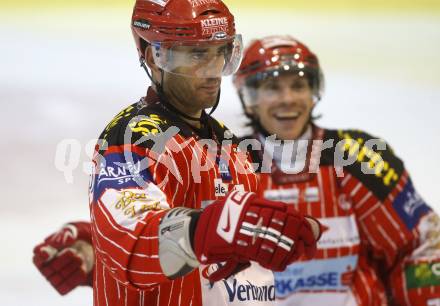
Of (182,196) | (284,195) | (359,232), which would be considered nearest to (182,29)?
(182,196)

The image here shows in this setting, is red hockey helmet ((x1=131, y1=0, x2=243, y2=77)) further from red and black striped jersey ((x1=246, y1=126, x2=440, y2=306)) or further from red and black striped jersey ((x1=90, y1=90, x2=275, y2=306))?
red and black striped jersey ((x1=246, y1=126, x2=440, y2=306))

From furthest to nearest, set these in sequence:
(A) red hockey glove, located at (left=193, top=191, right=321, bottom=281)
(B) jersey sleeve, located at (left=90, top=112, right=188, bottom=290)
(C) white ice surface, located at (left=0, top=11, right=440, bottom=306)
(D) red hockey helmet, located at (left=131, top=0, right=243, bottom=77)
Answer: (C) white ice surface, located at (left=0, top=11, right=440, bottom=306) < (D) red hockey helmet, located at (left=131, top=0, right=243, bottom=77) < (B) jersey sleeve, located at (left=90, top=112, right=188, bottom=290) < (A) red hockey glove, located at (left=193, top=191, right=321, bottom=281)

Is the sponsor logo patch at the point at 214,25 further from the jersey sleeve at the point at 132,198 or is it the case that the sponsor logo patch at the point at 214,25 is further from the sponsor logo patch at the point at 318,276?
the sponsor logo patch at the point at 318,276

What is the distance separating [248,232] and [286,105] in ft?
6.25

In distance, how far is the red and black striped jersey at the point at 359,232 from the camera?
356cm

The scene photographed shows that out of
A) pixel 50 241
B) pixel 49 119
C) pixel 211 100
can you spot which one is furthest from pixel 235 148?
pixel 49 119

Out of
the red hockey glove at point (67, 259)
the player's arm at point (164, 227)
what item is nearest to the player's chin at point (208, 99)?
the player's arm at point (164, 227)

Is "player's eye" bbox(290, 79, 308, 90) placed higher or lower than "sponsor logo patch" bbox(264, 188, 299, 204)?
higher

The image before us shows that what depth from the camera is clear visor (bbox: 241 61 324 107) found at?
149 inches

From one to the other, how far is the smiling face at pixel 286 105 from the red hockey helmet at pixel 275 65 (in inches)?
1.0

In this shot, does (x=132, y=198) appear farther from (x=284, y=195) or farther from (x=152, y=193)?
(x=284, y=195)

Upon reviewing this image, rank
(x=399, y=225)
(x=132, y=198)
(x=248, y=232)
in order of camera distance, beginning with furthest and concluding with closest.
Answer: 1. (x=399, y=225)
2. (x=132, y=198)
3. (x=248, y=232)

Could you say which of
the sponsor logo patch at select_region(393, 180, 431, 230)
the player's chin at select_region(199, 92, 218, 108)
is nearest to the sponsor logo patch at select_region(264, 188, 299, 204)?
the sponsor logo patch at select_region(393, 180, 431, 230)

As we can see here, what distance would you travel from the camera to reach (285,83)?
380 cm
